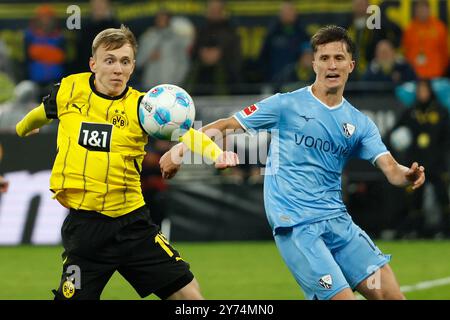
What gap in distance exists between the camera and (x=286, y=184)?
8.07 m

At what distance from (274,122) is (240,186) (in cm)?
835

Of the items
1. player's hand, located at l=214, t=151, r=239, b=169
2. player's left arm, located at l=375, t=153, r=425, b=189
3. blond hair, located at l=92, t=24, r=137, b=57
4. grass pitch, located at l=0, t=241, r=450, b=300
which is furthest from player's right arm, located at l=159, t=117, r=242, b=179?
grass pitch, located at l=0, t=241, r=450, b=300

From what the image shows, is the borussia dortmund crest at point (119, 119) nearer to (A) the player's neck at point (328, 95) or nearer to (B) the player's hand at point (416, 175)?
(A) the player's neck at point (328, 95)

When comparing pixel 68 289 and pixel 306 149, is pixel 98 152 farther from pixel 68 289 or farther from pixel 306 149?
pixel 306 149

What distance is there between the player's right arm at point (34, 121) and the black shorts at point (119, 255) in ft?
2.58

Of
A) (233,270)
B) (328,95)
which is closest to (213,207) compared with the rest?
(233,270)

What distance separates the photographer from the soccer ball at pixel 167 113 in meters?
7.66

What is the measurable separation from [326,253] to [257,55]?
12.1m

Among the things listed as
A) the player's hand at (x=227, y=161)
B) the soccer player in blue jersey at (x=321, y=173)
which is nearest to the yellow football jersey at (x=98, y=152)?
the soccer player in blue jersey at (x=321, y=173)

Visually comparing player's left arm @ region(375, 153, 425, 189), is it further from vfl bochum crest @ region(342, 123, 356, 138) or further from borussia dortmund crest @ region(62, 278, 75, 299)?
borussia dortmund crest @ region(62, 278, 75, 299)

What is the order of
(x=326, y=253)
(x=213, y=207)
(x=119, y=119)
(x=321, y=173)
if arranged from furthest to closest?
(x=213, y=207) < (x=321, y=173) < (x=119, y=119) < (x=326, y=253)

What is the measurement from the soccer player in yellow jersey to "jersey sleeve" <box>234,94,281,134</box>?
74 centimetres

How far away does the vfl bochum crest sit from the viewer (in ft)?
26.8

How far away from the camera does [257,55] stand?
19.7 m
